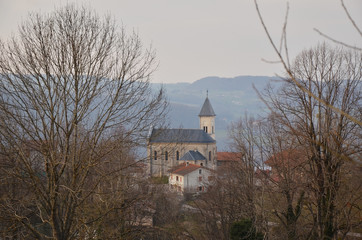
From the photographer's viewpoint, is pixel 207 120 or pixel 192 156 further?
pixel 207 120

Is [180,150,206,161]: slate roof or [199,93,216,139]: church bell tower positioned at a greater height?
[199,93,216,139]: church bell tower

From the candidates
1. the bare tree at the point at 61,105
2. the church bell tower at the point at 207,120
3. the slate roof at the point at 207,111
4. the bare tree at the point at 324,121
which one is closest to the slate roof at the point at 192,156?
the church bell tower at the point at 207,120

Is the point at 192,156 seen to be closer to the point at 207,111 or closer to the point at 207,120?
the point at 207,120

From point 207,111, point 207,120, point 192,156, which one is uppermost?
point 207,111

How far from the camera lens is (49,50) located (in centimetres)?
634

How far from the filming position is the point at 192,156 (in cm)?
5919

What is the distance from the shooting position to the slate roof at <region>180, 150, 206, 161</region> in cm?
5906

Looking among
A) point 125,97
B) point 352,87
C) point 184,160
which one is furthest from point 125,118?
point 184,160

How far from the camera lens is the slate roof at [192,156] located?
59.1 metres

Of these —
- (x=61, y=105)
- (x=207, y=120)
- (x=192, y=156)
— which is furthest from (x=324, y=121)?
(x=207, y=120)

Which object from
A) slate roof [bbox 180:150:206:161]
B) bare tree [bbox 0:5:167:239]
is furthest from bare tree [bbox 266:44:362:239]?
slate roof [bbox 180:150:206:161]

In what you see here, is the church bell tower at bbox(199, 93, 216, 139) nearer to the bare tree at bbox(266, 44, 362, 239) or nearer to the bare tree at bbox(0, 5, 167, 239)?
the bare tree at bbox(266, 44, 362, 239)

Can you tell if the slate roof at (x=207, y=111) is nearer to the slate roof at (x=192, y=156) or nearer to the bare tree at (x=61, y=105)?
the slate roof at (x=192, y=156)

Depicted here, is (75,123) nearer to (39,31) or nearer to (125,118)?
(125,118)
